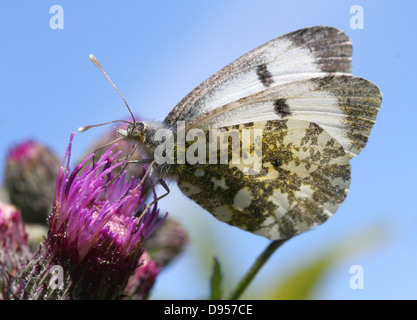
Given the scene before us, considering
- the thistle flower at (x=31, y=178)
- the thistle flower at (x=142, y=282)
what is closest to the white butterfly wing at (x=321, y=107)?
the thistle flower at (x=142, y=282)

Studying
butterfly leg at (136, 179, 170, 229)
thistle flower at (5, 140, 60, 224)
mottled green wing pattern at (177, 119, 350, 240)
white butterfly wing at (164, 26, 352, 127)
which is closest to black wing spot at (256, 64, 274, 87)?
white butterfly wing at (164, 26, 352, 127)

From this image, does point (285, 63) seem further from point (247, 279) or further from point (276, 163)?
point (247, 279)

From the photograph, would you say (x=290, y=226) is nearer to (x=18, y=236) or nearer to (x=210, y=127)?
(x=210, y=127)

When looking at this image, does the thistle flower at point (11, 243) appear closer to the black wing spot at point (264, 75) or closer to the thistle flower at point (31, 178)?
the thistle flower at point (31, 178)

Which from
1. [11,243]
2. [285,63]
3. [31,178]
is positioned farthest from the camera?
[31,178]

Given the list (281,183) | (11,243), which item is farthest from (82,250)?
(281,183)

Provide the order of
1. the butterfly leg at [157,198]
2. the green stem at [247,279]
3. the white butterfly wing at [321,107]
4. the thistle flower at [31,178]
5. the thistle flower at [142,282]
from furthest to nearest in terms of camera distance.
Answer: the thistle flower at [31,178], the thistle flower at [142,282], the white butterfly wing at [321,107], the butterfly leg at [157,198], the green stem at [247,279]

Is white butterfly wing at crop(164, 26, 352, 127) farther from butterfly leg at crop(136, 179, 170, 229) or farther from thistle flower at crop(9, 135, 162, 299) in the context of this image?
thistle flower at crop(9, 135, 162, 299)
